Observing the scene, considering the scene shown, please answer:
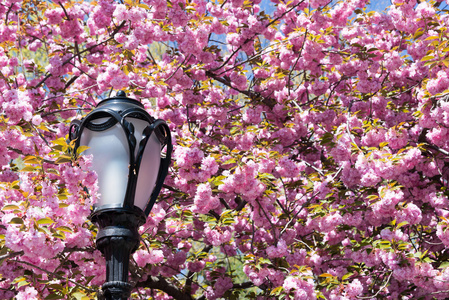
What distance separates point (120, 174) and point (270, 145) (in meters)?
3.24

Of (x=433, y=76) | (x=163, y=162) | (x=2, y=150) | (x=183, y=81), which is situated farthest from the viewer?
(x=183, y=81)

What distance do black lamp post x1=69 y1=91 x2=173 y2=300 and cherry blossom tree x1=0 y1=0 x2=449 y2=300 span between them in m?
0.66

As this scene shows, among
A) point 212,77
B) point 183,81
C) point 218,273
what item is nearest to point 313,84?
point 212,77

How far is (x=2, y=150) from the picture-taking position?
11.3ft

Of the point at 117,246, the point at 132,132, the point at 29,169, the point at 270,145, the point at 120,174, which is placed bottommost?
the point at 117,246

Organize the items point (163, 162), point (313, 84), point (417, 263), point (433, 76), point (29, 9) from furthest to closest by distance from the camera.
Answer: point (29, 9), point (313, 84), point (433, 76), point (417, 263), point (163, 162)

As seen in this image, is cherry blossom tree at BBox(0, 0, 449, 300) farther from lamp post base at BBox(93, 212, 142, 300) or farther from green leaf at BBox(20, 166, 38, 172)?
lamp post base at BBox(93, 212, 142, 300)

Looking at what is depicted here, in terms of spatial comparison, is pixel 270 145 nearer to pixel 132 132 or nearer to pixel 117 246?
pixel 132 132

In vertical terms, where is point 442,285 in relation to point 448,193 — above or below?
below

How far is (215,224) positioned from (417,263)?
1.72 metres

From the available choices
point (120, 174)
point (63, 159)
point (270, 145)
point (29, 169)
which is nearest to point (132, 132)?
point (120, 174)

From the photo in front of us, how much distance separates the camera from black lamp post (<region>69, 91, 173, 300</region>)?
6.67 ft

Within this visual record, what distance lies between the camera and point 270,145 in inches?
204

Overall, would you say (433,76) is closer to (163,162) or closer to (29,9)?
(163,162)
